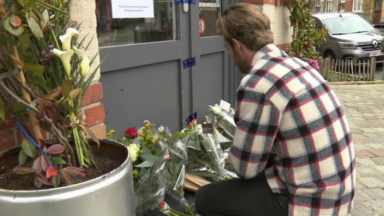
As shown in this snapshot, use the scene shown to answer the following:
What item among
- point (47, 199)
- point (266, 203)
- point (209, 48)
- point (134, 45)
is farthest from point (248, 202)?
point (209, 48)

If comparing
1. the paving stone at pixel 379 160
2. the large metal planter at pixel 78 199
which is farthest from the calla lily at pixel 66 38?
the paving stone at pixel 379 160

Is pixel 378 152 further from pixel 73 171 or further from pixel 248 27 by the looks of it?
pixel 73 171

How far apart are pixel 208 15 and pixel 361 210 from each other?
94.4 inches

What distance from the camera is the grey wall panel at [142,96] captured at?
2879 mm

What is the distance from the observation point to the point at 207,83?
409cm

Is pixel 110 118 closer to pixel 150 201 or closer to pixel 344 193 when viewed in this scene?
pixel 150 201

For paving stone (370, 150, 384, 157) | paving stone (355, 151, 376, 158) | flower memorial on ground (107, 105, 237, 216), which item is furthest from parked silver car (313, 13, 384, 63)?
flower memorial on ground (107, 105, 237, 216)

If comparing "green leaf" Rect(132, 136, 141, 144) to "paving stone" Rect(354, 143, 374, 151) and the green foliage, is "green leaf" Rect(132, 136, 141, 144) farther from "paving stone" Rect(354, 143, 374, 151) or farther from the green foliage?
the green foliage

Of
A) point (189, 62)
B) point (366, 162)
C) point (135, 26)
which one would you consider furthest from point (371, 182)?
point (135, 26)

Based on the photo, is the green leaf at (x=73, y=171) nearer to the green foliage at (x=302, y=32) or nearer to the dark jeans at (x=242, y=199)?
the dark jeans at (x=242, y=199)

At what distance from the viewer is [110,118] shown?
2.88 metres

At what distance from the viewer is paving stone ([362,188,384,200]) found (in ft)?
10.7

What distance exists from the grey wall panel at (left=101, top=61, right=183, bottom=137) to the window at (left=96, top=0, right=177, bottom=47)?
0.78ft

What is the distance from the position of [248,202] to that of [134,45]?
5.13 feet
